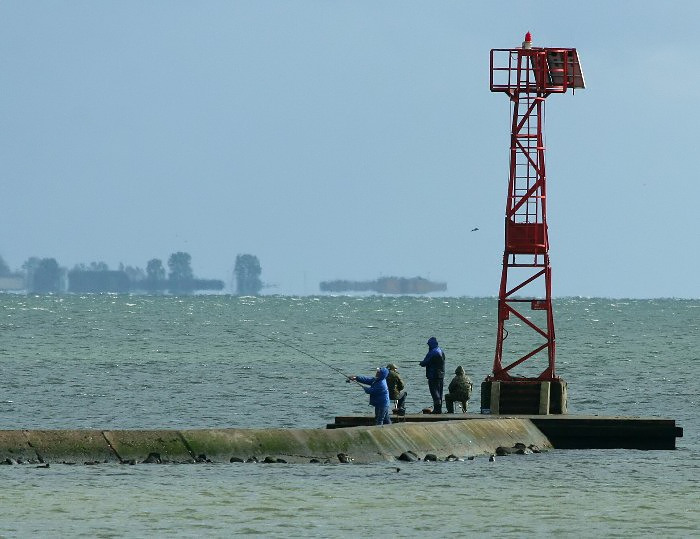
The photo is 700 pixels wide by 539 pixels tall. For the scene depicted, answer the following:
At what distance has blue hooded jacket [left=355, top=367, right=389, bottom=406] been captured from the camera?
111 ft

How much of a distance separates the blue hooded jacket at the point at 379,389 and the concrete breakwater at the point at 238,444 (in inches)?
23.9

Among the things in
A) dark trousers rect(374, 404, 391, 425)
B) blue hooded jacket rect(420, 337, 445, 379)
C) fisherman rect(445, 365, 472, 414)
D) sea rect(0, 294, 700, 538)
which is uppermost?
blue hooded jacket rect(420, 337, 445, 379)

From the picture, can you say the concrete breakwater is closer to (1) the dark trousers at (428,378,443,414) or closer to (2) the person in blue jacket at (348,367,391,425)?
(2) the person in blue jacket at (348,367,391,425)

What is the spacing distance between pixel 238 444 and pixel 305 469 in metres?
1.44

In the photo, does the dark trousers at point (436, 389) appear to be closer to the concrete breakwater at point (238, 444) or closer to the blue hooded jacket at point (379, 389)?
the concrete breakwater at point (238, 444)

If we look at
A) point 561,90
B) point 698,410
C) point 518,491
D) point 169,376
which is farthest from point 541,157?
point 169,376

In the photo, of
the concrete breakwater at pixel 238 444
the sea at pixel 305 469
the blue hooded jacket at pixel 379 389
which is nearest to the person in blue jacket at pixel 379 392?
the blue hooded jacket at pixel 379 389

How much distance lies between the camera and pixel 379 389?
34.2m

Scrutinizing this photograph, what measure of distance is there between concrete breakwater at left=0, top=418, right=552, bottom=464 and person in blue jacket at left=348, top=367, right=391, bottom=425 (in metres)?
0.53

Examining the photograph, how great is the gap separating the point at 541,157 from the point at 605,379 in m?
35.2

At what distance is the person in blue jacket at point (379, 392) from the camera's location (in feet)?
111

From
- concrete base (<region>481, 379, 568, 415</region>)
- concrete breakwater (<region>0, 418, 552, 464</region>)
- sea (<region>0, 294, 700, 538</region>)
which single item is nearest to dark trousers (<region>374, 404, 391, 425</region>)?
concrete breakwater (<region>0, 418, 552, 464</region>)

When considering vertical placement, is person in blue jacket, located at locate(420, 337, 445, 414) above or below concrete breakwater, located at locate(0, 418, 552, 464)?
above

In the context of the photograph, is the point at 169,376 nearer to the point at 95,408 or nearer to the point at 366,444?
the point at 95,408
